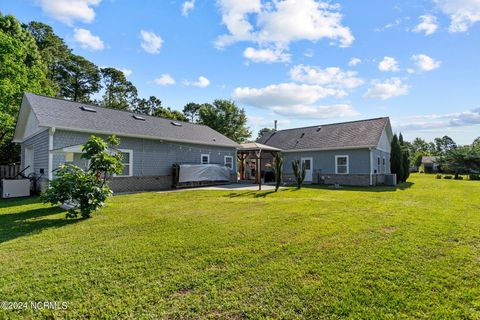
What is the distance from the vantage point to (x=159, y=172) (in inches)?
546

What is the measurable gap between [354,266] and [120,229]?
4739mm

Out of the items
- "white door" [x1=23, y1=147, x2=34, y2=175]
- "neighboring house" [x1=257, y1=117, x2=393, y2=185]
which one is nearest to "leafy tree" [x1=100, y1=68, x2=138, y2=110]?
"white door" [x1=23, y1=147, x2=34, y2=175]

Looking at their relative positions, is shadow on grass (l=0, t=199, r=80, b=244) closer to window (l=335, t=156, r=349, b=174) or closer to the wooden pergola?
the wooden pergola

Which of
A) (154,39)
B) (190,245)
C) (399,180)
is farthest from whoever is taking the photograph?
(399,180)

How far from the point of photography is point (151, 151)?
13.5 metres

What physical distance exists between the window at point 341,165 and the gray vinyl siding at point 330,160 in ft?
0.72

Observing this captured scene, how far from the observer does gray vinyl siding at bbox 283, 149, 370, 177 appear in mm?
16562

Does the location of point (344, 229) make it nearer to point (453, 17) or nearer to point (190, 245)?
point (190, 245)

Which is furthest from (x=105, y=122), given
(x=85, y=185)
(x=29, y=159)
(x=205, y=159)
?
(x=85, y=185)

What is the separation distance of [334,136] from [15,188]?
1942 centimetres

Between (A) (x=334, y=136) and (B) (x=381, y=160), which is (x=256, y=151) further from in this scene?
(B) (x=381, y=160)

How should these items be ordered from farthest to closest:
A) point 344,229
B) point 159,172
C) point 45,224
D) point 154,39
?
point 159,172 < point 154,39 < point 45,224 < point 344,229

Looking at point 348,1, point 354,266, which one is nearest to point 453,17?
point 348,1

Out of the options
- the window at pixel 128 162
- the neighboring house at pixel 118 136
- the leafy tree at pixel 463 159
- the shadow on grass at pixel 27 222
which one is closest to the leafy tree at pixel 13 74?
the neighboring house at pixel 118 136
